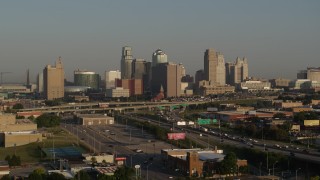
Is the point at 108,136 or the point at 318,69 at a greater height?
the point at 318,69

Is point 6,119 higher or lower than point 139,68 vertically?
lower

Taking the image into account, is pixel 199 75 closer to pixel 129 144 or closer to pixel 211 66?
pixel 211 66

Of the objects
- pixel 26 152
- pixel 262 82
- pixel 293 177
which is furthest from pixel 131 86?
pixel 293 177

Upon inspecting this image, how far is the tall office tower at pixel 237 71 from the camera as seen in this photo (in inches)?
3310

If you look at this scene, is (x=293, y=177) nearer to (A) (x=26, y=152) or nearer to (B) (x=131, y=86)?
(A) (x=26, y=152)

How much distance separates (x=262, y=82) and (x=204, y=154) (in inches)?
2366

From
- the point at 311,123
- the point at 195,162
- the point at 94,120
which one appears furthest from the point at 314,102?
the point at 195,162

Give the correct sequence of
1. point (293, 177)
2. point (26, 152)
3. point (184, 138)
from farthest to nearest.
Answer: point (184, 138)
point (26, 152)
point (293, 177)

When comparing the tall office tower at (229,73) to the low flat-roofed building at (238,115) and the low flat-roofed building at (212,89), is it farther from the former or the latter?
the low flat-roofed building at (238,115)

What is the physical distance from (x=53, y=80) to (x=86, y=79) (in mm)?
25696

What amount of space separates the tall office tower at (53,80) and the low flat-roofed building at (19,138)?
125 feet

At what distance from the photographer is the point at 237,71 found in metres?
85.2

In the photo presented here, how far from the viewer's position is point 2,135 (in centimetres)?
2473

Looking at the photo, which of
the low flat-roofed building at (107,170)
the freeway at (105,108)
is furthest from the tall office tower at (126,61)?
the low flat-roofed building at (107,170)
